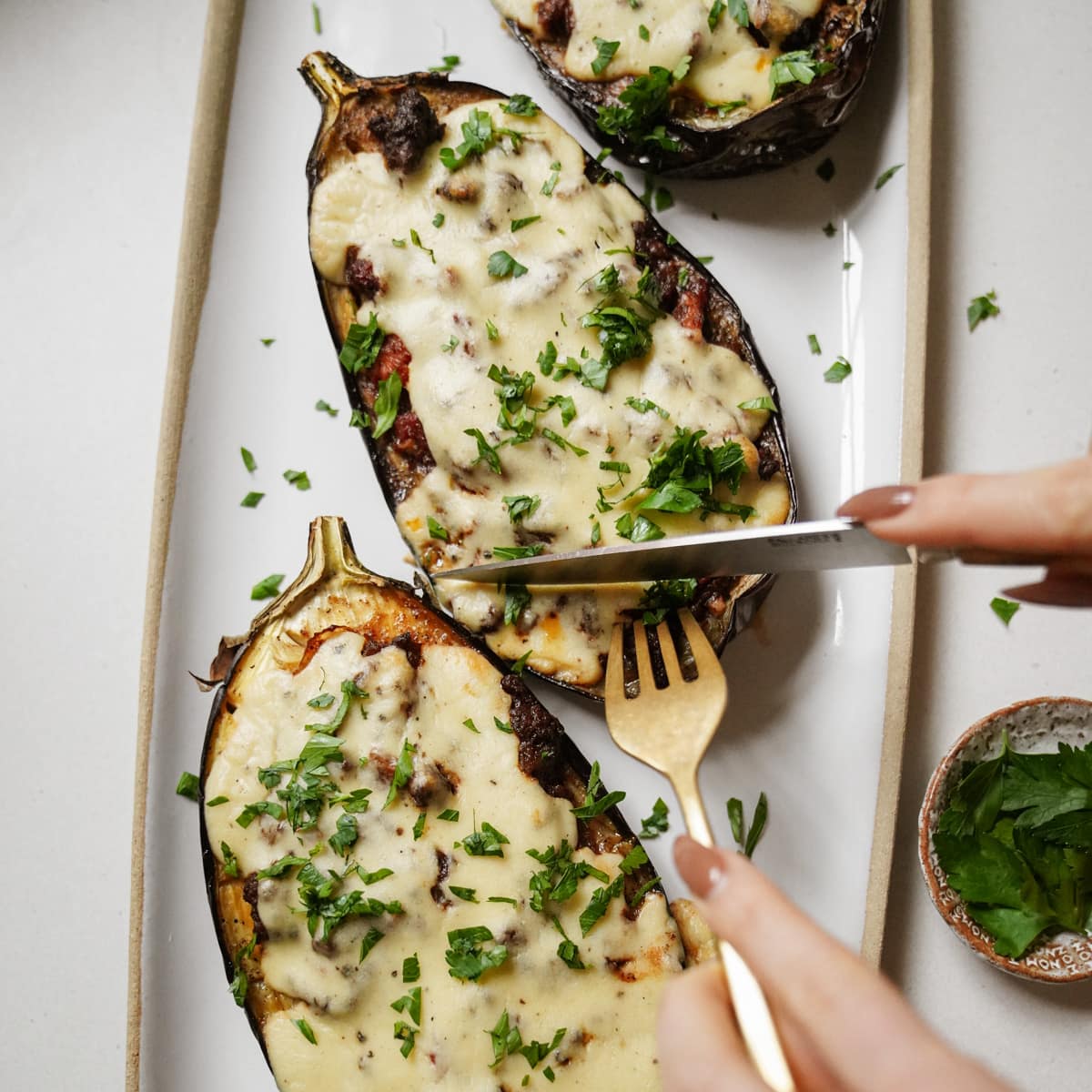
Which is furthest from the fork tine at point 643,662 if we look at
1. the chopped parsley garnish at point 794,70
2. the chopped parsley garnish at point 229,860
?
the chopped parsley garnish at point 794,70

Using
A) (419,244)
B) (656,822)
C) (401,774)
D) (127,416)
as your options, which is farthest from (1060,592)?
(127,416)

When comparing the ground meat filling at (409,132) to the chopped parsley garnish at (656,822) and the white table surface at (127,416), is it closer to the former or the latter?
the white table surface at (127,416)

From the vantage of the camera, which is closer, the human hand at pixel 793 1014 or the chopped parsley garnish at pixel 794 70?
the human hand at pixel 793 1014

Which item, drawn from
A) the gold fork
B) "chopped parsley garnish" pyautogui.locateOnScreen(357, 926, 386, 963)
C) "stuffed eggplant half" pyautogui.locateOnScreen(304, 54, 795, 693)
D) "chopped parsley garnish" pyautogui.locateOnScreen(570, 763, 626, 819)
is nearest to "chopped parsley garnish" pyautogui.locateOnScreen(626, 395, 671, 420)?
"stuffed eggplant half" pyautogui.locateOnScreen(304, 54, 795, 693)

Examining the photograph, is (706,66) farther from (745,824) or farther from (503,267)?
(745,824)

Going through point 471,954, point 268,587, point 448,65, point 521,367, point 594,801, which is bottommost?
point 471,954

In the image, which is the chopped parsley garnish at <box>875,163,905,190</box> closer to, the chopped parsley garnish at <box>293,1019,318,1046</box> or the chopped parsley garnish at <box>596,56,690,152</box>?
the chopped parsley garnish at <box>596,56,690,152</box>
